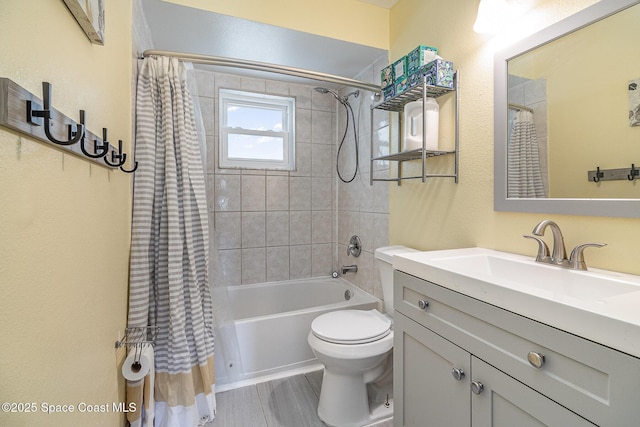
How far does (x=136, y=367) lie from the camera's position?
1.18 m

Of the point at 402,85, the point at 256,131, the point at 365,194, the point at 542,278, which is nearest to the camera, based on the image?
the point at 542,278

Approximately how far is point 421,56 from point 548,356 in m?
1.38

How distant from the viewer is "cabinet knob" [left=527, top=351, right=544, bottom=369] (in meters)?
0.65

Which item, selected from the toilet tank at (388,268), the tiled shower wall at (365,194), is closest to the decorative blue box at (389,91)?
the tiled shower wall at (365,194)

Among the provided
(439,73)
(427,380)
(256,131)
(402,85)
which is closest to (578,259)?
(427,380)

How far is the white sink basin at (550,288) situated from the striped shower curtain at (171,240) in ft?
3.48

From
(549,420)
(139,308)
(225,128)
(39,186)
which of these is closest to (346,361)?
(549,420)

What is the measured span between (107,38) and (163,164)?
59cm

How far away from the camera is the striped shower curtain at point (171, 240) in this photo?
1.38 meters

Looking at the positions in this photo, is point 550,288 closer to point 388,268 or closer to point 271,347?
point 388,268

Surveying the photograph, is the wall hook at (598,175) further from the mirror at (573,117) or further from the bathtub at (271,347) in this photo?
the bathtub at (271,347)

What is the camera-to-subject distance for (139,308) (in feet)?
4.28

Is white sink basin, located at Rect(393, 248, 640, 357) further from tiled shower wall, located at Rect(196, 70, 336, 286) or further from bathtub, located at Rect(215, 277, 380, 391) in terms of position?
tiled shower wall, located at Rect(196, 70, 336, 286)

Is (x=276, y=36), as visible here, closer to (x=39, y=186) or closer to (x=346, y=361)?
(x=39, y=186)
